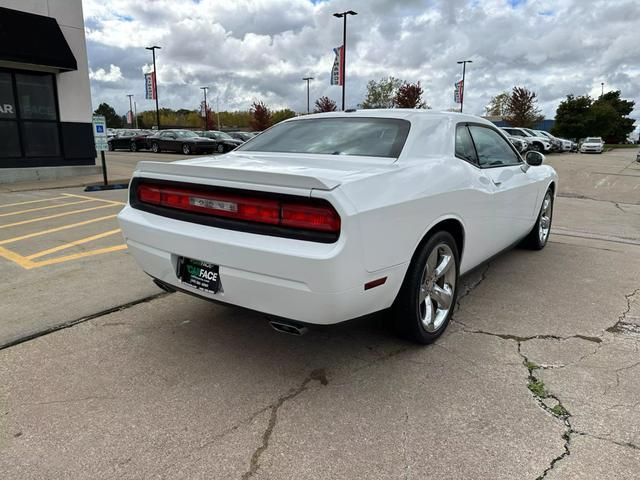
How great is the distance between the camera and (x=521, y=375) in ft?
9.46

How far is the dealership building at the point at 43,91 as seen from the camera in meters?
11.8

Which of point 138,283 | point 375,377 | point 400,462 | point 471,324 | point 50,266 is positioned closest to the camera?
point 400,462

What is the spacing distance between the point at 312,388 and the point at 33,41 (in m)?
12.9

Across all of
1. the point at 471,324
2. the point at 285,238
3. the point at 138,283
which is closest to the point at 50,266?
the point at 138,283

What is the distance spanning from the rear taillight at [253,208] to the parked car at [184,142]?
73.3 feet

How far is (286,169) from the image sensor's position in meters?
2.78

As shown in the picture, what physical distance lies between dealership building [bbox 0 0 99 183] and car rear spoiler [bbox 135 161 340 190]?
11.0 metres

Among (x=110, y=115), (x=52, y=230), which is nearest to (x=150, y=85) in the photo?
(x=52, y=230)

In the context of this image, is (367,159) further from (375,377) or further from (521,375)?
(521,375)

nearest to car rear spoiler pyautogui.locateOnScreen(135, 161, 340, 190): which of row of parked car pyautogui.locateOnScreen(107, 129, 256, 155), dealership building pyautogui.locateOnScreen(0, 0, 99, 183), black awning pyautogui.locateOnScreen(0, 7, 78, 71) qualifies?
black awning pyautogui.locateOnScreen(0, 7, 78, 71)

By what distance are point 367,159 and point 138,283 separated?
258 centimetres

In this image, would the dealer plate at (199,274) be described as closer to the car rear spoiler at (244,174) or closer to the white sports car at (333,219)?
the white sports car at (333,219)

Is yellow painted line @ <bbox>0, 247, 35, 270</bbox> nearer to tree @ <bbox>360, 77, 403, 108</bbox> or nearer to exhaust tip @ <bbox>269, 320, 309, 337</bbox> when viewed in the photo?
exhaust tip @ <bbox>269, 320, 309, 337</bbox>

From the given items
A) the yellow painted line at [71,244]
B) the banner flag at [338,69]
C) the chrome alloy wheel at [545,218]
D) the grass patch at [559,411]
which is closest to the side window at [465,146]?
the grass patch at [559,411]
